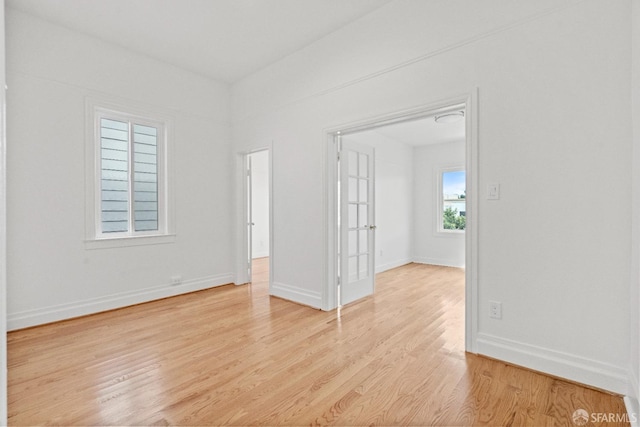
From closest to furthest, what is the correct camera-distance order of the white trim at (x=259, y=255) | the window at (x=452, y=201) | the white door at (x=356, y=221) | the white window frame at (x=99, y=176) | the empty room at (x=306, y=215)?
the empty room at (x=306, y=215)
the white window frame at (x=99, y=176)
the white door at (x=356, y=221)
the window at (x=452, y=201)
the white trim at (x=259, y=255)

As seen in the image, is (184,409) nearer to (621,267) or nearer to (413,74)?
(621,267)

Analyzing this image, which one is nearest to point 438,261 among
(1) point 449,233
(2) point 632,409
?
(1) point 449,233

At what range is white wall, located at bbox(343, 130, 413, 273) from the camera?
5.92 m

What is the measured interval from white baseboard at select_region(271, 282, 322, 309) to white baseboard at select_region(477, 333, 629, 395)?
1771 millimetres

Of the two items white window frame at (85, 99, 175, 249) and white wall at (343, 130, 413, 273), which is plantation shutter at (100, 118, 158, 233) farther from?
white wall at (343, 130, 413, 273)

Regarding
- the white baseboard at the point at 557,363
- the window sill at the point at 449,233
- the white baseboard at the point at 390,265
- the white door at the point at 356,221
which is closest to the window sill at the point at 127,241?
the white door at the point at 356,221

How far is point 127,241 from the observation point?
383 cm

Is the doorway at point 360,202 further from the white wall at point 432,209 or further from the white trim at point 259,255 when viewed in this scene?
the white trim at point 259,255

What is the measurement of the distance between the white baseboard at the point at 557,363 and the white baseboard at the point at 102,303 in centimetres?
366

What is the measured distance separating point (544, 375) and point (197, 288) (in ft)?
13.4

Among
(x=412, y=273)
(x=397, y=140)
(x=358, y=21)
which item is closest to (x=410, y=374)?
(x=358, y=21)

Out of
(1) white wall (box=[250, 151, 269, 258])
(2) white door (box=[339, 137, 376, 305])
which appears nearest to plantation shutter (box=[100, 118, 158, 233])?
(2) white door (box=[339, 137, 376, 305])

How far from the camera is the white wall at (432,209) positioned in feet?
21.5

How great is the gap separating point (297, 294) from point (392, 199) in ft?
11.0
